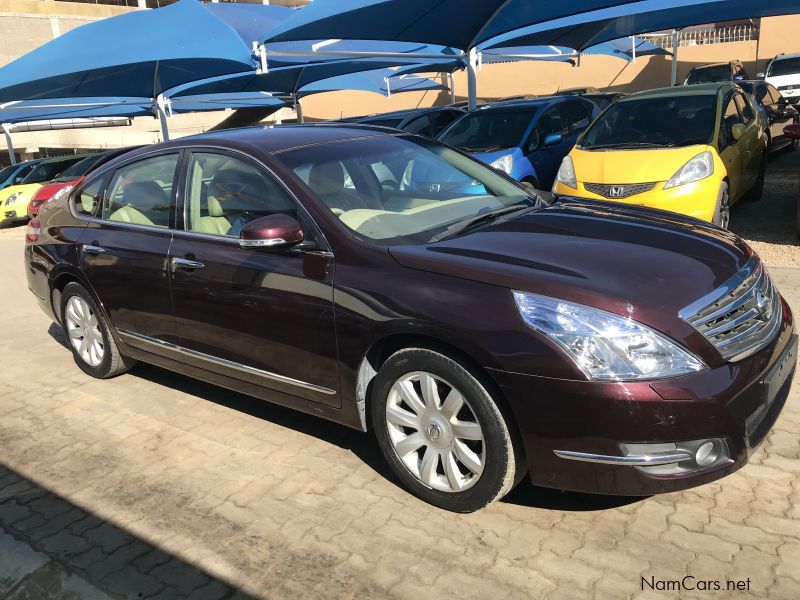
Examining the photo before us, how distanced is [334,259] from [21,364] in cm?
370

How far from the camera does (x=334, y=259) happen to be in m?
3.23

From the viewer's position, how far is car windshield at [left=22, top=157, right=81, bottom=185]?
612 inches

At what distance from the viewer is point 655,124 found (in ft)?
25.0

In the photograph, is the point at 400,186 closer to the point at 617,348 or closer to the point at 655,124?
the point at 617,348

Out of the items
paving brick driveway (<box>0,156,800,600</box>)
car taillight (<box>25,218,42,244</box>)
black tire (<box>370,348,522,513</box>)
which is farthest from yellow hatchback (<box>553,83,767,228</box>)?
car taillight (<box>25,218,42,244</box>)

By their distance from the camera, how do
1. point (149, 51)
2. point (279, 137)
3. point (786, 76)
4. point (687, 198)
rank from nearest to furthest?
point (279, 137) → point (687, 198) → point (149, 51) → point (786, 76)

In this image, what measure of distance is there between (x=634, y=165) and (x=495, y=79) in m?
23.8

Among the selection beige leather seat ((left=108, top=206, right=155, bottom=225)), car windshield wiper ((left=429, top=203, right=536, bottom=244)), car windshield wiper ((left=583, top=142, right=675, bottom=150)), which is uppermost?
beige leather seat ((left=108, top=206, right=155, bottom=225))

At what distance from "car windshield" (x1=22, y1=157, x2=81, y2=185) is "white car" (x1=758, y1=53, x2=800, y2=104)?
Answer: 1770 cm

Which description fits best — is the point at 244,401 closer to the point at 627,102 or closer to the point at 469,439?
the point at 469,439

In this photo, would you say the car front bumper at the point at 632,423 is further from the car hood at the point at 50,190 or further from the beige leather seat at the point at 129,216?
the car hood at the point at 50,190

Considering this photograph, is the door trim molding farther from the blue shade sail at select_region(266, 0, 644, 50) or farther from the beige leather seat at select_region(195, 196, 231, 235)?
the blue shade sail at select_region(266, 0, 644, 50)

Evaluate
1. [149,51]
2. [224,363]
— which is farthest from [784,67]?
[224,363]

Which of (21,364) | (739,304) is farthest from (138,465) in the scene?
(739,304)
